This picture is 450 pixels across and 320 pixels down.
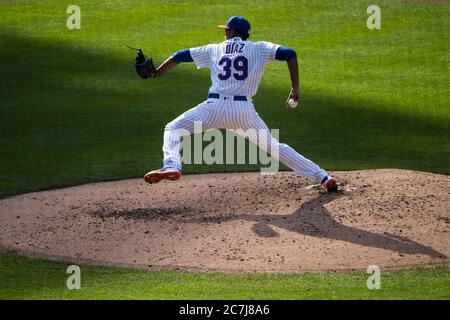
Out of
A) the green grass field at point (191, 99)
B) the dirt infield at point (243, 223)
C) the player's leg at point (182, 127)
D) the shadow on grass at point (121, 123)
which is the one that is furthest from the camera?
the shadow on grass at point (121, 123)

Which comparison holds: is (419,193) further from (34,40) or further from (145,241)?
(34,40)

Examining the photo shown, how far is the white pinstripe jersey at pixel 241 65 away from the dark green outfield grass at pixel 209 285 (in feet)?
7.26

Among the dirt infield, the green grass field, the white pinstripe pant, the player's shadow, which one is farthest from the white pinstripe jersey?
the green grass field

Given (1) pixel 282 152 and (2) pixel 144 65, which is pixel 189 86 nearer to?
(2) pixel 144 65

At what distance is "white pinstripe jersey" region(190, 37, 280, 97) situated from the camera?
8633mm

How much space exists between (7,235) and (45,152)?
3008mm

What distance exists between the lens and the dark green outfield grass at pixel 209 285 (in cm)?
658

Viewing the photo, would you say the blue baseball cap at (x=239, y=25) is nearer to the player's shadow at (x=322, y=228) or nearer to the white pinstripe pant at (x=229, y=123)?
the white pinstripe pant at (x=229, y=123)

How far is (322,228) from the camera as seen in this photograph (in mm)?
8078

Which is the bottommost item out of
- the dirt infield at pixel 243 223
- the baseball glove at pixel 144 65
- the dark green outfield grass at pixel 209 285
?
the dark green outfield grass at pixel 209 285

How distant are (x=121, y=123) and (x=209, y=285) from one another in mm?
5706

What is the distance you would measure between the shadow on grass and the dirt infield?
884mm

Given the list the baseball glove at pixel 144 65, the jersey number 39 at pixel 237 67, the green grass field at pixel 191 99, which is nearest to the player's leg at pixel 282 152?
the jersey number 39 at pixel 237 67

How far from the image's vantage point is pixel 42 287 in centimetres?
689
